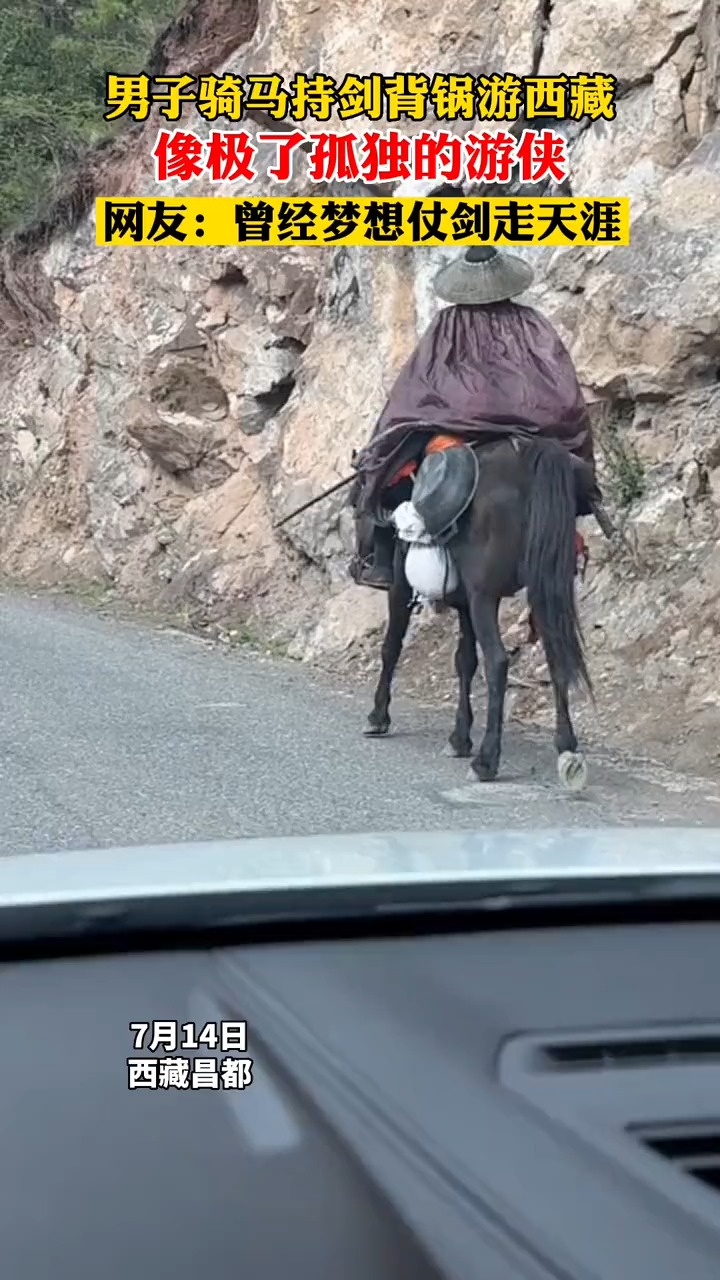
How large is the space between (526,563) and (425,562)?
0.77 m

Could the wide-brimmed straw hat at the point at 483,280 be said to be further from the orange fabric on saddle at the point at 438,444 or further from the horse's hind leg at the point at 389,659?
the horse's hind leg at the point at 389,659

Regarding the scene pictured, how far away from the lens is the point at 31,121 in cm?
1973

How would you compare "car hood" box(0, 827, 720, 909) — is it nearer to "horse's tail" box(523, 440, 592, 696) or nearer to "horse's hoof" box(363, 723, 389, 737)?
"horse's tail" box(523, 440, 592, 696)

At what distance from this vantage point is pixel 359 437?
1370 cm

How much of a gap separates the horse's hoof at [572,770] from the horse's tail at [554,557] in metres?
0.38

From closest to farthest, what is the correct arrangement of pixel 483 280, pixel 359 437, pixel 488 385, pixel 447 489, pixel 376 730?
pixel 447 489 < pixel 488 385 < pixel 483 280 < pixel 376 730 < pixel 359 437

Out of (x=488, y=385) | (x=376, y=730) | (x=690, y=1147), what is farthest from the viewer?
(x=376, y=730)

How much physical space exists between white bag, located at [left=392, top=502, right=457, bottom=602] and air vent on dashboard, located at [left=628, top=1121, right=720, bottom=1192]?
21.4 ft

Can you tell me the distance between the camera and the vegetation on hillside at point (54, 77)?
763 inches

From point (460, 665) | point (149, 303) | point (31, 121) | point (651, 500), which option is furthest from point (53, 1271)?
point (31, 121)

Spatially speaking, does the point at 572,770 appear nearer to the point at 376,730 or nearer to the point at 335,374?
the point at 376,730

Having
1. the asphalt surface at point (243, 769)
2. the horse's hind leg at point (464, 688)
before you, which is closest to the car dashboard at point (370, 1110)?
the asphalt surface at point (243, 769)

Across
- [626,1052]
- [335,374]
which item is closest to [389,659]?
[335,374]

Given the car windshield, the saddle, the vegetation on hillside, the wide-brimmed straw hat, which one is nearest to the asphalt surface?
the car windshield
